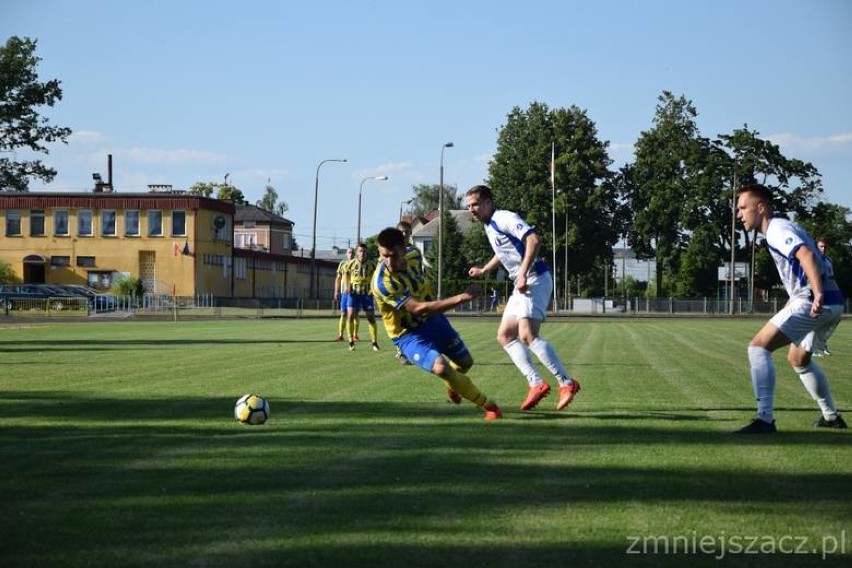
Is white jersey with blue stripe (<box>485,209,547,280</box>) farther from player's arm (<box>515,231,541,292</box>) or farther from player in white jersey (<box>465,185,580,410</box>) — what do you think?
player's arm (<box>515,231,541,292</box>)

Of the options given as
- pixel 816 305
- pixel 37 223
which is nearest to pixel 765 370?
pixel 816 305

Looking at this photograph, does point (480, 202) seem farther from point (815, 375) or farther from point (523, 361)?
point (815, 375)

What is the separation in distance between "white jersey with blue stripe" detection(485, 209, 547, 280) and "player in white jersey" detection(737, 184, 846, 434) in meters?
2.17

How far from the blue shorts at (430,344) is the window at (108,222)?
71143 millimetres

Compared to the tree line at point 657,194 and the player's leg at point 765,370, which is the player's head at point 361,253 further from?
the tree line at point 657,194

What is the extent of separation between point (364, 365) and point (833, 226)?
278ft

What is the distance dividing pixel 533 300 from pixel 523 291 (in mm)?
141

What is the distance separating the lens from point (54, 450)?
7.91 m

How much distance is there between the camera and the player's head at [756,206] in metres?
9.04

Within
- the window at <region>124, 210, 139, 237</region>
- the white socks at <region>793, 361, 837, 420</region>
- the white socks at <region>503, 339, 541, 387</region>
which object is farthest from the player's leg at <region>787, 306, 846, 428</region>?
the window at <region>124, 210, 139, 237</region>

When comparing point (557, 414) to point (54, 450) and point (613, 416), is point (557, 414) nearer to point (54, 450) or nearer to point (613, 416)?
point (613, 416)

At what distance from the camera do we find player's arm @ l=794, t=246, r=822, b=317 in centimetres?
856

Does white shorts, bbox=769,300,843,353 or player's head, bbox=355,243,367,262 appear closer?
white shorts, bbox=769,300,843,353

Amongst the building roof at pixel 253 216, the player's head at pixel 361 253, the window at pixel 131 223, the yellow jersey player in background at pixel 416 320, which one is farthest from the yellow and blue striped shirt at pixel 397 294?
the building roof at pixel 253 216
